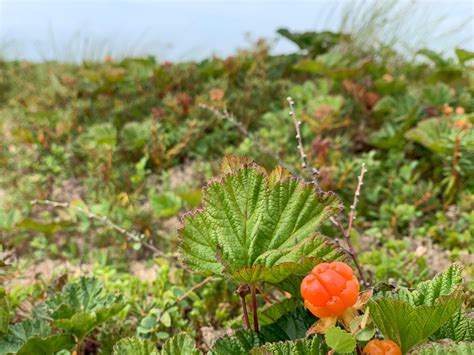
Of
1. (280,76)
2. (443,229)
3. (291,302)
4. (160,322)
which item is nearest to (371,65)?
(280,76)

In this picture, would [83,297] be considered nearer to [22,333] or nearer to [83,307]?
[83,307]

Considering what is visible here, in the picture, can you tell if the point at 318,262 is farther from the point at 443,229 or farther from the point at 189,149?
the point at 189,149

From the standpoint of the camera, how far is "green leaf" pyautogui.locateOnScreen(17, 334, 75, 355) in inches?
54.1

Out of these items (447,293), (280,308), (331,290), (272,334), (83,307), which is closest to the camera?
(331,290)

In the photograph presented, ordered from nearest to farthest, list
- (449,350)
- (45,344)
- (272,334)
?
(449,350) < (272,334) < (45,344)

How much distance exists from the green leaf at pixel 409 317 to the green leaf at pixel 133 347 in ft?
1.43

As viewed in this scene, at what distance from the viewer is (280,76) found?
4.49 meters

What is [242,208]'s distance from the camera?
119 centimetres

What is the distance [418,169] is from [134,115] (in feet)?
6.17

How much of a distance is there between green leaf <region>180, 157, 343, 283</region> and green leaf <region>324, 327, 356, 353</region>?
0.81 feet

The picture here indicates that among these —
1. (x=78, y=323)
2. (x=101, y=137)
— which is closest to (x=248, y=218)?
(x=78, y=323)

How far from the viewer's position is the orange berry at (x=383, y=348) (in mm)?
1001

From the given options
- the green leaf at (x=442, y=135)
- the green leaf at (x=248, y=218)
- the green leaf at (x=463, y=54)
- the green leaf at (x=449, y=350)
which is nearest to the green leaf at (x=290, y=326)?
the green leaf at (x=248, y=218)

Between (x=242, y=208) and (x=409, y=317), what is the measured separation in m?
0.38
